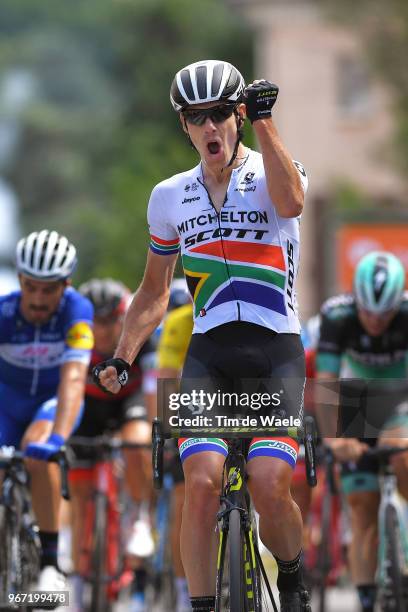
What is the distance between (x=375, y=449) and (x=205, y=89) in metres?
3.38

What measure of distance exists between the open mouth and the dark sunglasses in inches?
3.5

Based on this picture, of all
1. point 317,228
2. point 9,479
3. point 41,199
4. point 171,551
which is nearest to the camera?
point 9,479

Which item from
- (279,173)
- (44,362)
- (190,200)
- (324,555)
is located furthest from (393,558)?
(279,173)

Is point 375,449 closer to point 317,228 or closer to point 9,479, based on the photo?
point 9,479

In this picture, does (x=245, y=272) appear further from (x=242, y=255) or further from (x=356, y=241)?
(x=356, y=241)

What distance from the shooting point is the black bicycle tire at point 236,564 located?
5938 mm

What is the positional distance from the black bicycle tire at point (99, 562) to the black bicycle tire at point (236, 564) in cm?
432

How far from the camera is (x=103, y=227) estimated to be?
6197 centimetres

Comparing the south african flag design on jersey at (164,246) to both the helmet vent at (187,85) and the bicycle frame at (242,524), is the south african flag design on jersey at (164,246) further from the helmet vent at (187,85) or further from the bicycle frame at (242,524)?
the bicycle frame at (242,524)

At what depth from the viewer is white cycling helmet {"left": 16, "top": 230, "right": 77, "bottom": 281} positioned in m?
8.72

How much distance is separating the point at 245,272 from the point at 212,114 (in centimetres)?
65

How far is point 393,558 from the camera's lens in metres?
9.26

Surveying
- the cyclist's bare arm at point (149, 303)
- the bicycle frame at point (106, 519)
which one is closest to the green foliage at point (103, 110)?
the bicycle frame at point (106, 519)

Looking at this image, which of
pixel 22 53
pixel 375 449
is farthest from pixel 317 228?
pixel 22 53
